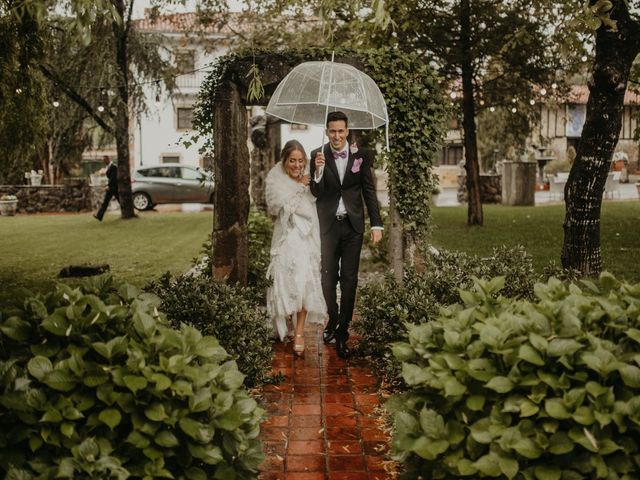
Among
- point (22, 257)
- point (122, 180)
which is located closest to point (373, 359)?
point (22, 257)

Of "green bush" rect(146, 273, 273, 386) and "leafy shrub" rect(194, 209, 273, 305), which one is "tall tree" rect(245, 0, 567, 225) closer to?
"leafy shrub" rect(194, 209, 273, 305)

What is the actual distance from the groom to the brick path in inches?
19.4

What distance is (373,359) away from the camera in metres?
6.57

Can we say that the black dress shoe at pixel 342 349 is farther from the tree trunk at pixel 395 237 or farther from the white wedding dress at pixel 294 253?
the tree trunk at pixel 395 237

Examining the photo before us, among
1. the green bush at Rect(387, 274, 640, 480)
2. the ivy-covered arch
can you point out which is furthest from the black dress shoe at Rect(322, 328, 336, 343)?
the green bush at Rect(387, 274, 640, 480)

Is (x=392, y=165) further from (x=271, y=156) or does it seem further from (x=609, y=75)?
(x=271, y=156)

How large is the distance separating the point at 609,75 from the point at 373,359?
12.4 feet

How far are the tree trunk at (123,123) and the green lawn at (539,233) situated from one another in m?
9.89

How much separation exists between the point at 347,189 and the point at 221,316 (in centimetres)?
199

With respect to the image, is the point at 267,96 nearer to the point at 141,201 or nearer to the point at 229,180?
the point at 229,180

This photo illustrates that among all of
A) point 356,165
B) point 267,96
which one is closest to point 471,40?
point 267,96

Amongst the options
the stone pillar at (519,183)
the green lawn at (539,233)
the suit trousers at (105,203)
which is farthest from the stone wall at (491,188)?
the suit trousers at (105,203)

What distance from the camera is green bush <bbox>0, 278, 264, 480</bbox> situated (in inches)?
109

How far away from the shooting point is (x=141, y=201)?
28.4 metres
